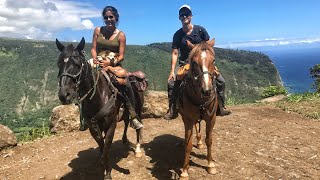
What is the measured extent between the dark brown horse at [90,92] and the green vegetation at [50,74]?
136593 mm

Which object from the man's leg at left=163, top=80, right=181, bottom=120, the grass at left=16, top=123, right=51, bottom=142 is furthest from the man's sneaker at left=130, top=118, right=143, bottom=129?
the grass at left=16, top=123, right=51, bottom=142

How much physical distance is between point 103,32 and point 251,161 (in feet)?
18.0

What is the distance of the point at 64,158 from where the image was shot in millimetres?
10164

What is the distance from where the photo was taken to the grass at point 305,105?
14.6 metres

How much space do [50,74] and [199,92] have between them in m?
177

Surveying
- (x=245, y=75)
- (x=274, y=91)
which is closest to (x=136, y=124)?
(x=274, y=91)

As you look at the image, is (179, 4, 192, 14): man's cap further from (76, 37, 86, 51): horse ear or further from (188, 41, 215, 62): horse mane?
(76, 37, 86, 51): horse ear

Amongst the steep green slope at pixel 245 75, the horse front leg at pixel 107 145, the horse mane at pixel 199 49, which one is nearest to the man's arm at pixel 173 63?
the horse mane at pixel 199 49

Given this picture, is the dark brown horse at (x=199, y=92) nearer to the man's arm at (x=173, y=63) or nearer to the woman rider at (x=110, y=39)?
the man's arm at (x=173, y=63)

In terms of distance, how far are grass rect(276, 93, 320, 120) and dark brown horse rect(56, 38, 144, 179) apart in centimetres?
994

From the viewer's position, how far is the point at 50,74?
173 metres

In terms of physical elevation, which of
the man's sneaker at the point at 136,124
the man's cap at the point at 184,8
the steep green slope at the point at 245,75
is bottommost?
the steep green slope at the point at 245,75

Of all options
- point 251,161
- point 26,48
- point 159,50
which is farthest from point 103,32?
point 26,48

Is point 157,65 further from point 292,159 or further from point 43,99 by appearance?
point 292,159
